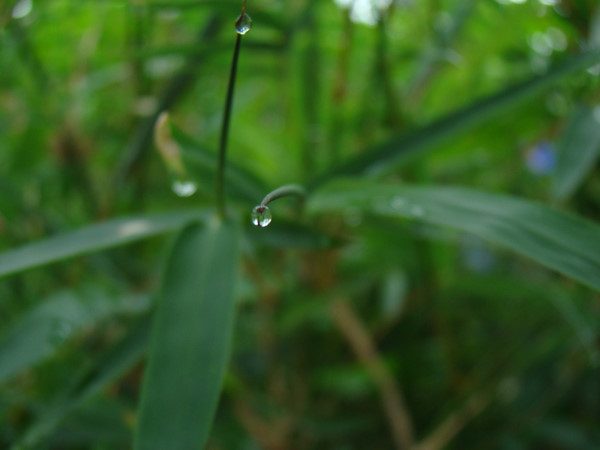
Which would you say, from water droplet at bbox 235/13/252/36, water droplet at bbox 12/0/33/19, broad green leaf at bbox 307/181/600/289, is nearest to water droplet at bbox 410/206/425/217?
broad green leaf at bbox 307/181/600/289

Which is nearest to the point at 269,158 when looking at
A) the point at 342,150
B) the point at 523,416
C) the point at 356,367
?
the point at 342,150

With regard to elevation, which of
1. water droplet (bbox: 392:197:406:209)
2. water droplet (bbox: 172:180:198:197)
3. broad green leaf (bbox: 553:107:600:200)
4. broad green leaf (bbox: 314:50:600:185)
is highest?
water droplet (bbox: 172:180:198:197)

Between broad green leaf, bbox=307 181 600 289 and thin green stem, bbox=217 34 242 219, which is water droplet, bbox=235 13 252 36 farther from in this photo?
broad green leaf, bbox=307 181 600 289

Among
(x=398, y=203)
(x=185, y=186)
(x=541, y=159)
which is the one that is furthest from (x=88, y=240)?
(x=541, y=159)

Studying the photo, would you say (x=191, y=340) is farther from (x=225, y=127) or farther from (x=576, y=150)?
(x=576, y=150)

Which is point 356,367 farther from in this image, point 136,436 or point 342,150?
point 136,436

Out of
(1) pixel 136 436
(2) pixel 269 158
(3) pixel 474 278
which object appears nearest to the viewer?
(1) pixel 136 436
